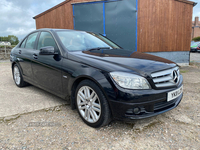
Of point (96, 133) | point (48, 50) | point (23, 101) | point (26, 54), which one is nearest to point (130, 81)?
point (96, 133)

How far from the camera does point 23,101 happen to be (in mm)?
3404

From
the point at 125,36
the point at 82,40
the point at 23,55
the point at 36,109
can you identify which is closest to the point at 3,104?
the point at 36,109

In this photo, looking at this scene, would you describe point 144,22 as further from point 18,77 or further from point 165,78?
point 165,78

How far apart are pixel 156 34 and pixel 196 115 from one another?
19.5 feet

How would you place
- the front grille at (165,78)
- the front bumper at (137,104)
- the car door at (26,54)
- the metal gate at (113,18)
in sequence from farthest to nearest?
the metal gate at (113,18), the car door at (26,54), the front grille at (165,78), the front bumper at (137,104)

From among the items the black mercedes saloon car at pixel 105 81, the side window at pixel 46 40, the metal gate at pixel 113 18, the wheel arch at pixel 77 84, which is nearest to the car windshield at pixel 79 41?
the black mercedes saloon car at pixel 105 81

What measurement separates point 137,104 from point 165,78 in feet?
1.95

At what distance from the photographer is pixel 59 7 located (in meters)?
8.76

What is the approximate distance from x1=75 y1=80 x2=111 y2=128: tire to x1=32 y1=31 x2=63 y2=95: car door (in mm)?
560

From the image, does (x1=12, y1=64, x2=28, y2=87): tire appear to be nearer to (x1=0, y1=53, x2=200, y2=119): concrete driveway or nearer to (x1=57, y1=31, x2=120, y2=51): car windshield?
(x1=0, y1=53, x2=200, y2=119): concrete driveway

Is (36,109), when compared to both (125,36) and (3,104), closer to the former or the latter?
(3,104)

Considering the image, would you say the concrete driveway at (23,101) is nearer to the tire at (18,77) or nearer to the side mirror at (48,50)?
the tire at (18,77)

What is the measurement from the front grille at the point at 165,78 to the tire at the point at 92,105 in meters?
0.72

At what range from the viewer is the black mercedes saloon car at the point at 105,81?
203 centimetres
